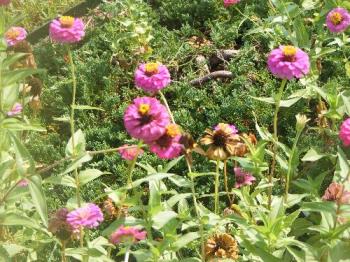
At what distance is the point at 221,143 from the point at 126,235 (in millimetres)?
366

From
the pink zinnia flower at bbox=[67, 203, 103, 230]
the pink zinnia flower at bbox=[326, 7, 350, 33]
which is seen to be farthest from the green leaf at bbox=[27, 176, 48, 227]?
the pink zinnia flower at bbox=[326, 7, 350, 33]

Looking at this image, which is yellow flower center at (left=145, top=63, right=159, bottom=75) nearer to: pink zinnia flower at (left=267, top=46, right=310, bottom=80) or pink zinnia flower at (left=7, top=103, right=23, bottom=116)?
pink zinnia flower at (left=267, top=46, right=310, bottom=80)

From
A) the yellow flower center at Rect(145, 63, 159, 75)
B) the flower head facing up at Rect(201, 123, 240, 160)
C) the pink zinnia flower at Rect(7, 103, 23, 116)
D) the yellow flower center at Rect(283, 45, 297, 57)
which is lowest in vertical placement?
the pink zinnia flower at Rect(7, 103, 23, 116)

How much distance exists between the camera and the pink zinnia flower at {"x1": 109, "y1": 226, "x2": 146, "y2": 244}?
1.66 metres

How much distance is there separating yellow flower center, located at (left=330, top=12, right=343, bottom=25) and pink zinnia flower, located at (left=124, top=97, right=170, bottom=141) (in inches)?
48.0

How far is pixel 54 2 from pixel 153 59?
1.12 m

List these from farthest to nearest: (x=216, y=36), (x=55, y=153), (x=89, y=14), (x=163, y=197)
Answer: (x=89, y=14) → (x=216, y=36) → (x=55, y=153) → (x=163, y=197)

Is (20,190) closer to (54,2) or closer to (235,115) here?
(235,115)

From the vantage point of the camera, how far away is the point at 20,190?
5.31ft

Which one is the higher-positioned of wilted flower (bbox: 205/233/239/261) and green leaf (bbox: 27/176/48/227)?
green leaf (bbox: 27/176/48/227)

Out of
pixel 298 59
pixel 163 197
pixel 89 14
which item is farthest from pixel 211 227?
pixel 89 14

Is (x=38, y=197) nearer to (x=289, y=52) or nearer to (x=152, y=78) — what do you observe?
(x=152, y=78)

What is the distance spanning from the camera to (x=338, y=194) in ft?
5.50

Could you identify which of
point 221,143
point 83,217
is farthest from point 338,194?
point 83,217
